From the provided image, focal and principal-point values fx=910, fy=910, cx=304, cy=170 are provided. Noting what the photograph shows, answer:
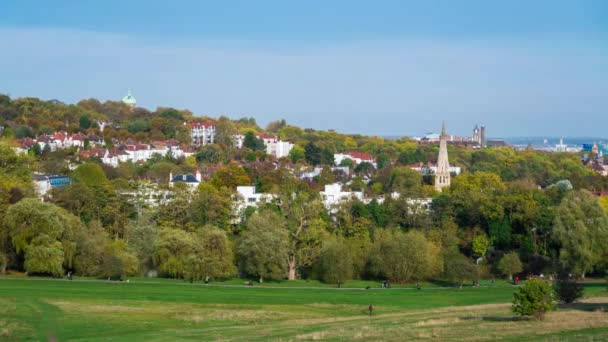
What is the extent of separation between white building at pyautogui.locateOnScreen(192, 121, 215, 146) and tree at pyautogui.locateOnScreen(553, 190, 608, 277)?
324 ft

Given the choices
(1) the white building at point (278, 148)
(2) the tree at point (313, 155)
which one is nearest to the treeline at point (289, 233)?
(2) the tree at point (313, 155)

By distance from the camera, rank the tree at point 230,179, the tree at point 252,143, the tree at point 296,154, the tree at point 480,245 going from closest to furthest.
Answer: the tree at point 480,245
the tree at point 230,179
the tree at point 296,154
the tree at point 252,143

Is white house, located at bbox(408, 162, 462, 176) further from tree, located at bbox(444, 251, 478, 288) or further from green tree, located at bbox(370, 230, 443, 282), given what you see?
tree, located at bbox(444, 251, 478, 288)

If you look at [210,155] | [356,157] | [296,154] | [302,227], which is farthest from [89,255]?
[356,157]

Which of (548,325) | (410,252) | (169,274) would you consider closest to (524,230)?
(410,252)

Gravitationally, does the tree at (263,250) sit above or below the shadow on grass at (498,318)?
above

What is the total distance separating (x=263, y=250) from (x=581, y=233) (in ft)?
68.6

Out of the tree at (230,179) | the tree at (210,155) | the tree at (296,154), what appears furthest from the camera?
the tree at (296,154)

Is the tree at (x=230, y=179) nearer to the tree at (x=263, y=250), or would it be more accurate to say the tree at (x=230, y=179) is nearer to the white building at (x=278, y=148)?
the tree at (x=263, y=250)

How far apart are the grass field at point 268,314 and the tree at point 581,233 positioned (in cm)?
468

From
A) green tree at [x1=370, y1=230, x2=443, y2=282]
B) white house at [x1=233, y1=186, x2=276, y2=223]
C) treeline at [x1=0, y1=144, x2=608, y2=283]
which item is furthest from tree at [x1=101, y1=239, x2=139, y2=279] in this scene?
white house at [x1=233, y1=186, x2=276, y2=223]

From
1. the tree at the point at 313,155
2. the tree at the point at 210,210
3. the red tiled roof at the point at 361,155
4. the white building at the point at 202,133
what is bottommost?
the tree at the point at 210,210

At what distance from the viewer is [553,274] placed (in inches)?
2296

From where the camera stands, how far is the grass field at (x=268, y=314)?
3014 cm
